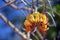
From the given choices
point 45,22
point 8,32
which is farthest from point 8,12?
point 45,22

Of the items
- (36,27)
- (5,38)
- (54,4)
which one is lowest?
(36,27)

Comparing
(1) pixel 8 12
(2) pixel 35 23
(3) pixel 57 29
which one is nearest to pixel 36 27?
(2) pixel 35 23

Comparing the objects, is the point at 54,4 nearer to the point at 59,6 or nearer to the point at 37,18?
the point at 59,6

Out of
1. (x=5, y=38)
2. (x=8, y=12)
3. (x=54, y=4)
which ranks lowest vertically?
(x=5, y=38)

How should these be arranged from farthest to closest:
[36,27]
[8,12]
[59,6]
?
[59,6]
[8,12]
[36,27]

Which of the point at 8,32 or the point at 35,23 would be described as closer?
the point at 35,23

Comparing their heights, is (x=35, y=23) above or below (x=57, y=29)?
below

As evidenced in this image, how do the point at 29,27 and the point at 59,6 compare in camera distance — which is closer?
the point at 29,27

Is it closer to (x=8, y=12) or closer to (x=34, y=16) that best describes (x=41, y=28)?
(x=34, y=16)

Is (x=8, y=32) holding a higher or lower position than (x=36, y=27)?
higher

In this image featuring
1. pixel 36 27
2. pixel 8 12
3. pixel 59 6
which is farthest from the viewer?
pixel 59 6
